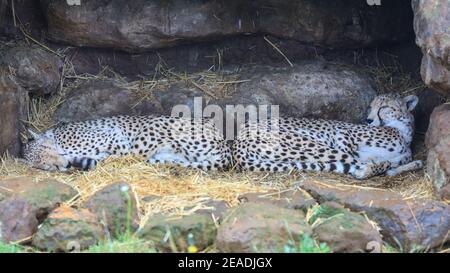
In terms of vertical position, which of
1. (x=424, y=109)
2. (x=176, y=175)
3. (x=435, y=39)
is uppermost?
(x=435, y=39)

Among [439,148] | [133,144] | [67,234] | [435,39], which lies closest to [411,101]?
[439,148]

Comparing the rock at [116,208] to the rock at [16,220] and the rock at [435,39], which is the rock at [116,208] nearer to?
the rock at [16,220]

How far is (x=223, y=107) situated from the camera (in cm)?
973

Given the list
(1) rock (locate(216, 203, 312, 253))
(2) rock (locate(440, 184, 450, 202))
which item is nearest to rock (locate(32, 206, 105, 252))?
(1) rock (locate(216, 203, 312, 253))

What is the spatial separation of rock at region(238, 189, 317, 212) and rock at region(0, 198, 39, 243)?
1.89 m

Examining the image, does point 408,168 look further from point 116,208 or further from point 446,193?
point 116,208

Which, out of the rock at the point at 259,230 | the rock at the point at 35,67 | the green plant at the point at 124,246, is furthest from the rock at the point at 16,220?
the rock at the point at 35,67

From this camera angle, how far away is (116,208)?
20.8 feet

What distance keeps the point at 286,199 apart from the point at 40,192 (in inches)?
82.8

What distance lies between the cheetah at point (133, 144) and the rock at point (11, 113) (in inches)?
6.7

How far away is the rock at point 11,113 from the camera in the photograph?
28.9 feet

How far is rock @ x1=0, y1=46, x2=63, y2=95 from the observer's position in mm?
9430
